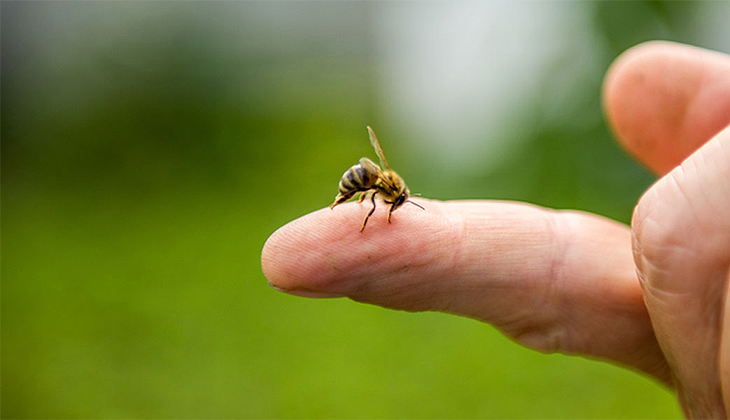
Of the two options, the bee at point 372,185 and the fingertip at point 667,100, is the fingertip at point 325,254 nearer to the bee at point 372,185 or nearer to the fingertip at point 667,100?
the bee at point 372,185

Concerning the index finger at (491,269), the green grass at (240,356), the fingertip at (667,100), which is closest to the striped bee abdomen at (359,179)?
the index finger at (491,269)

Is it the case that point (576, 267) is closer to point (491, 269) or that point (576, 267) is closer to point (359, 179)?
point (491, 269)

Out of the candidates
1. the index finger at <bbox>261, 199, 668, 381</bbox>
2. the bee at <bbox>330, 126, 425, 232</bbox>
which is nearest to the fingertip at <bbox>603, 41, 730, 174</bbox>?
the index finger at <bbox>261, 199, 668, 381</bbox>

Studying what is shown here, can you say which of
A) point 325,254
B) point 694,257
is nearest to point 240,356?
point 325,254

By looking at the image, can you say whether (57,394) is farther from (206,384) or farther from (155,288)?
(155,288)

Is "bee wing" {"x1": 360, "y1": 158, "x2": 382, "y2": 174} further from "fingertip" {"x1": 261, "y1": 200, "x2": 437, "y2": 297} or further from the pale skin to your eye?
"fingertip" {"x1": 261, "y1": 200, "x2": 437, "y2": 297}

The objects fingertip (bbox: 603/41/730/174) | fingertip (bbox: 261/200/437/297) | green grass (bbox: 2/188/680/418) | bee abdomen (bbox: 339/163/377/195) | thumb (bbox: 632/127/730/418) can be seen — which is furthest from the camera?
green grass (bbox: 2/188/680/418)
